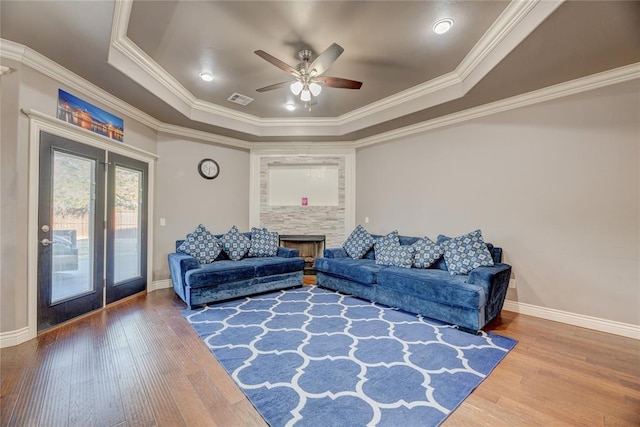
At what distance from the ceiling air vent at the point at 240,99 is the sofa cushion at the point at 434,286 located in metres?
3.21

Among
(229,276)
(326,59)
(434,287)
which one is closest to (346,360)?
(434,287)

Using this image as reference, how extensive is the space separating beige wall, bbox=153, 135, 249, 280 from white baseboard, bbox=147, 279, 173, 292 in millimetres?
76

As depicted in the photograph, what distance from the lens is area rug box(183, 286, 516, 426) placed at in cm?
168

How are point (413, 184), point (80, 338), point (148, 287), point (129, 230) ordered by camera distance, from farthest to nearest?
point (413, 184), point (148, 287), point (129, 230), point (80, 338)

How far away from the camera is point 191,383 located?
1932 mm

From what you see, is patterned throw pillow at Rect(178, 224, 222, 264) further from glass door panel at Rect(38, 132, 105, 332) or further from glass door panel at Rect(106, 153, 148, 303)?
glass door panel at Rect(38, 132, 105, 332)

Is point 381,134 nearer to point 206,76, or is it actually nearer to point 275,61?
point 275,61

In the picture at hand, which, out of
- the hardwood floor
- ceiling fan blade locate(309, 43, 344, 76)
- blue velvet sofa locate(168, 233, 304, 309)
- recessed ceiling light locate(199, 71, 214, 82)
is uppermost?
recessed ceiling light locate(199, 71, 214, 82)

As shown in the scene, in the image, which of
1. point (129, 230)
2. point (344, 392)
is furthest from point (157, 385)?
point (129, 230)

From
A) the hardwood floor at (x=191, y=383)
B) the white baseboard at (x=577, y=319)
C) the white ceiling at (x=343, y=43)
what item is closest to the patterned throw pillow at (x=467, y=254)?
the hardwood floor at (x=191, y=383)

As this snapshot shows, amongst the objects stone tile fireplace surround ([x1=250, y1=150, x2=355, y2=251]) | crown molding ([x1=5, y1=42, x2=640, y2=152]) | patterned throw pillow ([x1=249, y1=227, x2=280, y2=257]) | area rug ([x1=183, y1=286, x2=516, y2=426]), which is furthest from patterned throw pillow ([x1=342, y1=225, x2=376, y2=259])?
crown molding ([x1=5, y1=42, x2=640, y2=152])

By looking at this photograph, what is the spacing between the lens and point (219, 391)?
6.09ft

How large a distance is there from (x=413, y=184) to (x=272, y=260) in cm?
267

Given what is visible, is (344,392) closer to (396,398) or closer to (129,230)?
(396,398)
